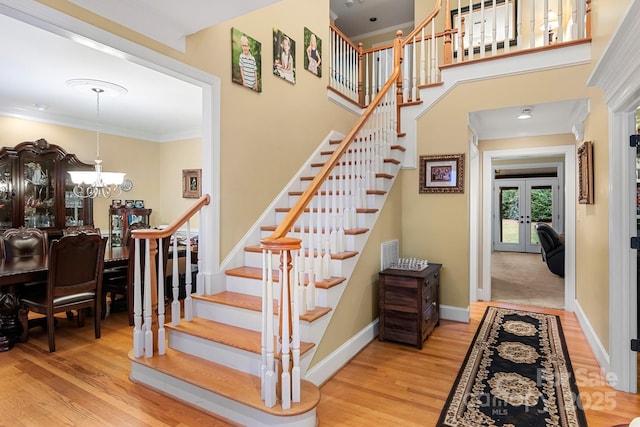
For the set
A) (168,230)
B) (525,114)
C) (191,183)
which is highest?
(525,114)

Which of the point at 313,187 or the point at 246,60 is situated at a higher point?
the point at 246,60

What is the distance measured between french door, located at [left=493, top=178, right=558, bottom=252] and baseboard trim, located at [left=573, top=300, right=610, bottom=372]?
6750 millimetres

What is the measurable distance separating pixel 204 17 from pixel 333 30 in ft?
8.58

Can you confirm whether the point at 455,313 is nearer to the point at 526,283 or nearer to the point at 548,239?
the point at 526,283

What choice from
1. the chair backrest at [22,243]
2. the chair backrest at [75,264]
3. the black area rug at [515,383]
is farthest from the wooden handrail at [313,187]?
the chair backrest at [22,243]

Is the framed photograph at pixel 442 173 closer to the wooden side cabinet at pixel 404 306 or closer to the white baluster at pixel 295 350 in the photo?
the wooden side cabinet at pixel 404 306

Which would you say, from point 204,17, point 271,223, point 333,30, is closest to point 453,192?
point 271,223

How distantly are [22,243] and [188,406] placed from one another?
339 cm

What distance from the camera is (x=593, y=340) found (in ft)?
9.99

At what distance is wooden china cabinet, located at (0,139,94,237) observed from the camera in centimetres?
466

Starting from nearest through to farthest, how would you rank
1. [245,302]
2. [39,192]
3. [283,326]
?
1. [283,326]
2. [245,302]
3. [39,192]

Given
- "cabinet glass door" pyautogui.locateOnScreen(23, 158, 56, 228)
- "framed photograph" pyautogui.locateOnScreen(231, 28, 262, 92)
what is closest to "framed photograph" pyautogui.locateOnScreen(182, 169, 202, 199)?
"cabinet glass door" pyautogui.locateOnScreen(23, 158, 56, 228)

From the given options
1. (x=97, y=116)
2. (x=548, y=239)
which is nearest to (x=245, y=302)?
(x=97, y=116)

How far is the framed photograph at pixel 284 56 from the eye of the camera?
3625mm
